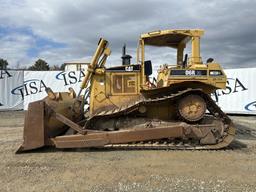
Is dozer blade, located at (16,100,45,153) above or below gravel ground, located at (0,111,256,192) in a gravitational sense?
above

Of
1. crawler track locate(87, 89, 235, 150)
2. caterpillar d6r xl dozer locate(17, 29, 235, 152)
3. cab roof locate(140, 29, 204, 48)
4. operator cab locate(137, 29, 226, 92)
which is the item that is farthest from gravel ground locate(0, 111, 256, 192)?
cab roof locate(140, 29, 204, 48)

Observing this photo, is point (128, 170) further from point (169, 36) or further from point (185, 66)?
point (169, 36)

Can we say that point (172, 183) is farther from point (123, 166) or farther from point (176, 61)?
point (176, 61)

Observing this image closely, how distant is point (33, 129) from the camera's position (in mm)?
8742

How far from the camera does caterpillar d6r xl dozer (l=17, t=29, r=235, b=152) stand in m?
9.00

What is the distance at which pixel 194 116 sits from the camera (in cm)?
923

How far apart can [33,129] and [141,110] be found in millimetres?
2722

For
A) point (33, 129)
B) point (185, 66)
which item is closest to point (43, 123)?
point (33, 129)

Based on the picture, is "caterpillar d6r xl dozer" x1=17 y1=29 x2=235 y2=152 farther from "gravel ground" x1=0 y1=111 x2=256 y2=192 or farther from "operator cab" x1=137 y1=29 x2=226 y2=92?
"gravel ground" x1=0 y1=111 x2=256 y2=192

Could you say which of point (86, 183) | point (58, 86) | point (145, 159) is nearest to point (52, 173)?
point (86, 183)

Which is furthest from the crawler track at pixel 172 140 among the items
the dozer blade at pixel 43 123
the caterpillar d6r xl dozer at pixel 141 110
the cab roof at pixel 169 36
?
the cab roof at pixel 169 36

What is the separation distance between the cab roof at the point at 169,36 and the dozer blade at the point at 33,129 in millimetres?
3389

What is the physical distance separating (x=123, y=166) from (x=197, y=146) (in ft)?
8.22

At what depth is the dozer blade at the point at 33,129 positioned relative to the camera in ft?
28.7
